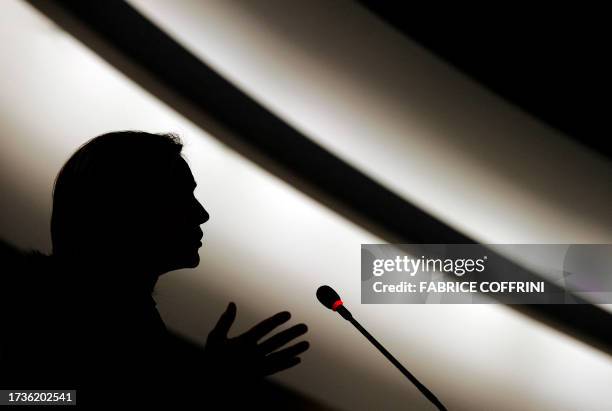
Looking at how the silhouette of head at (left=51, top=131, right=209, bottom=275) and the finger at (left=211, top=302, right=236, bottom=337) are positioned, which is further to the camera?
the silhouette of head at (left=51, top=131, right=209, bottom=275)

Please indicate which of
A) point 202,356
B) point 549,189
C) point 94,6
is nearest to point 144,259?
point 202,356

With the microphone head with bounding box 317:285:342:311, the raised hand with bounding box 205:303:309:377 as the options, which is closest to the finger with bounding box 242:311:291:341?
the raised hand with bounding box 205:303:309:377

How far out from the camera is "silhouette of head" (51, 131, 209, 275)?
1277 mm

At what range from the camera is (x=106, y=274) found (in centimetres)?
127

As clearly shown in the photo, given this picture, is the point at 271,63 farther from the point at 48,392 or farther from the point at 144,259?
the point at 48,392

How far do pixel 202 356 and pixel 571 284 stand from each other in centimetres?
136

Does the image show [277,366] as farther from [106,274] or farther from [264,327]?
[106,274]

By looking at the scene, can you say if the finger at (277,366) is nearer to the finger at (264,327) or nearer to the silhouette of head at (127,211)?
the finger at (264,327)

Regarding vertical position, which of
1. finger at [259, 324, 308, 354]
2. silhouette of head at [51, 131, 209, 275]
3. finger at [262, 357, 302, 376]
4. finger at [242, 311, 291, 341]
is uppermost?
silhouette of head at [51, 131, 209, 275]

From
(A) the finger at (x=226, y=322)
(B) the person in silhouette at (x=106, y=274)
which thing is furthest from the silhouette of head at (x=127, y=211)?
(A) the finger at (x=226, y=322)

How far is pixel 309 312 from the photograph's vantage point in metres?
1.79

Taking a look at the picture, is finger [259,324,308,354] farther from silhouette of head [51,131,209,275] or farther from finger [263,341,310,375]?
silhouette of head [51,131,209,275]

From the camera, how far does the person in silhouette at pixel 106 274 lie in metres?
1.20

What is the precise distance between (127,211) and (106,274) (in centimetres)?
16
